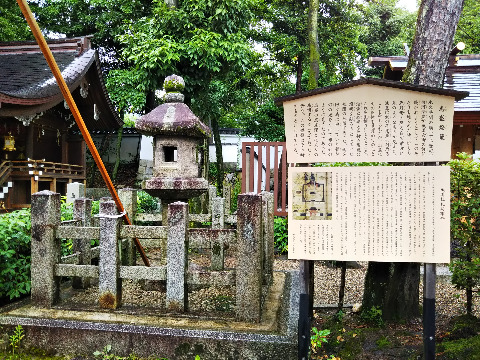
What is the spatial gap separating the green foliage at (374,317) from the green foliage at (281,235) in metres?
5.09

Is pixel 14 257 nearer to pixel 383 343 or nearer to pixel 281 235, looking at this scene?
pixel 383 343

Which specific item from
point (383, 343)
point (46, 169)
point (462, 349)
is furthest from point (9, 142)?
point (462, 349)

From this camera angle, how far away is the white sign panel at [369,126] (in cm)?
307

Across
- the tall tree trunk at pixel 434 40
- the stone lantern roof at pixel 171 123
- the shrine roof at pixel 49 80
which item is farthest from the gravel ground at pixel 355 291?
the shrine roof at pixel 49 80

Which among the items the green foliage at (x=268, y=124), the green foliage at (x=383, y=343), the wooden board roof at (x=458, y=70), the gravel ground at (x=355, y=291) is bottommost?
the gravel ground at (x=355, y=291)

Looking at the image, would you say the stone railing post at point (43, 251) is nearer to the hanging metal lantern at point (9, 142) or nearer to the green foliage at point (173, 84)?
the green foliage at point (173, 84)

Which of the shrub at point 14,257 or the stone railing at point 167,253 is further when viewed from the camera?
the shrub at point 14,257

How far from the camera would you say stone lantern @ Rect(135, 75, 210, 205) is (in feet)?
15.6

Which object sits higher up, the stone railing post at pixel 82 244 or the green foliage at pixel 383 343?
the stone railing post at pixel 82 244

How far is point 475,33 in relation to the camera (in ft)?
62.7

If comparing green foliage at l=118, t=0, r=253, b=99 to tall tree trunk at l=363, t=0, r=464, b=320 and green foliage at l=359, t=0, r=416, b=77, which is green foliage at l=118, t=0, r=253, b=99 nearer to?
tall tree trunk at l=363, t=0, r=464, b=320

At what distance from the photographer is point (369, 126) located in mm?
3148

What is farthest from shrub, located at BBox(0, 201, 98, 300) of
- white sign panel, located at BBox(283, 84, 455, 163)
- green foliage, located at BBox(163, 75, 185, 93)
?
white sign panel, located at BBox(283, 84, 455, 163)

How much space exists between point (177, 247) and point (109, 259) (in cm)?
76
